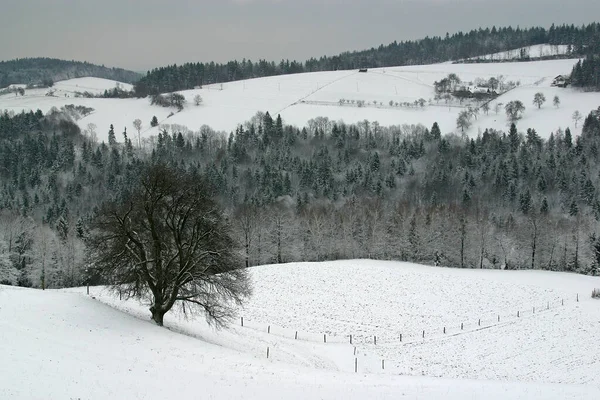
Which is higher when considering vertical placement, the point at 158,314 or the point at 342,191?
the point at 158,314

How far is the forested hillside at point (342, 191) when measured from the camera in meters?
83.2

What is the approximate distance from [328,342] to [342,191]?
10563 centimetres

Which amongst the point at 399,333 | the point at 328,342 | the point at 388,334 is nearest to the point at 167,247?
the point at 328,342

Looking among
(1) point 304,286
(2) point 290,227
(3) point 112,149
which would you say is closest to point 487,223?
(2) point 290,227

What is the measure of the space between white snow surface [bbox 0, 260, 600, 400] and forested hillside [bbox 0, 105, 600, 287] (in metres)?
16.0

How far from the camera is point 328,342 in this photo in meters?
37.0

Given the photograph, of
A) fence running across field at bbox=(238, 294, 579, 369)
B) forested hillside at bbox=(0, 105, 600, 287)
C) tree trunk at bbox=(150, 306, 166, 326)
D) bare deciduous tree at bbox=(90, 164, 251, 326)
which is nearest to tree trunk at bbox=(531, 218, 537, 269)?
forested hillside at bbox=(0, 105, 600, 287)

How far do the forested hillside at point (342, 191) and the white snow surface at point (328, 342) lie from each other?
52.6ft

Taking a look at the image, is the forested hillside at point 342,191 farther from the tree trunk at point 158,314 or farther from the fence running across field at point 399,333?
the tree trunk at point 158,314

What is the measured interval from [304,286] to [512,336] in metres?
22.6

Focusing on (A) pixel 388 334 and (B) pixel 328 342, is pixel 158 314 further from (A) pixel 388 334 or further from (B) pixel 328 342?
(A) pixel 388 334

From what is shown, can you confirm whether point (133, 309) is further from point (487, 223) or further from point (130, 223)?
point (487, 223)

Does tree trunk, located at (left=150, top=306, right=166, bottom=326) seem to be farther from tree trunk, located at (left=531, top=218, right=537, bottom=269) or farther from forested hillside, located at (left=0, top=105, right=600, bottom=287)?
tree trunk, located at (left=531, top=218, right=537, bottom=269)

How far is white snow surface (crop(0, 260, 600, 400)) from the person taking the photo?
1856 cm
